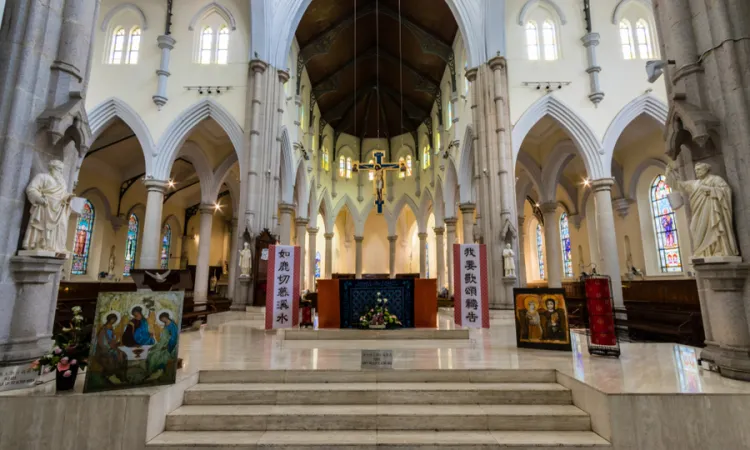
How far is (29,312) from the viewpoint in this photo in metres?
4.19

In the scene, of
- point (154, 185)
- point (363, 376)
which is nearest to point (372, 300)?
point (363, 376)

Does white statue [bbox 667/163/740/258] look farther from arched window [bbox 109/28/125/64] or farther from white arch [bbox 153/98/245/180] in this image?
arched window [bbox 109/28/125/64]

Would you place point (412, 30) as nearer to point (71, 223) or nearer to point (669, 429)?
point (71, 223)

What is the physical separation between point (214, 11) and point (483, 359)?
15543 mm

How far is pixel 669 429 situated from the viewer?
3465mm

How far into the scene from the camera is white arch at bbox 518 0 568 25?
45.9 ft

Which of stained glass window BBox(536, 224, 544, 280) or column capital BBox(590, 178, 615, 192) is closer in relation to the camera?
column capital BBox(590, 178, 615, 192)

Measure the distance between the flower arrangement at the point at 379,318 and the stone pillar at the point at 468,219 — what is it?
1005 centimetres

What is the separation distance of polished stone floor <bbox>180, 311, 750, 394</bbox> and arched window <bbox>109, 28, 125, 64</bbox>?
38.5ft

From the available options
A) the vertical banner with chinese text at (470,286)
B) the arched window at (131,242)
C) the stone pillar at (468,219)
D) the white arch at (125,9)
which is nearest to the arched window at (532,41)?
the stone pillar at (468,219)

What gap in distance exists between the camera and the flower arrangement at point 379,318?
27.1ft

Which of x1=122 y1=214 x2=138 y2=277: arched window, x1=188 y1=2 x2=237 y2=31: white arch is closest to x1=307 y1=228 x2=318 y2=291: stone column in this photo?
x1=122 y1=214 x2=138 y2=277: arched window

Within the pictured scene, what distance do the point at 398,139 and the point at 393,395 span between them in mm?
23801

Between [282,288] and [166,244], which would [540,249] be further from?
[166,244]
